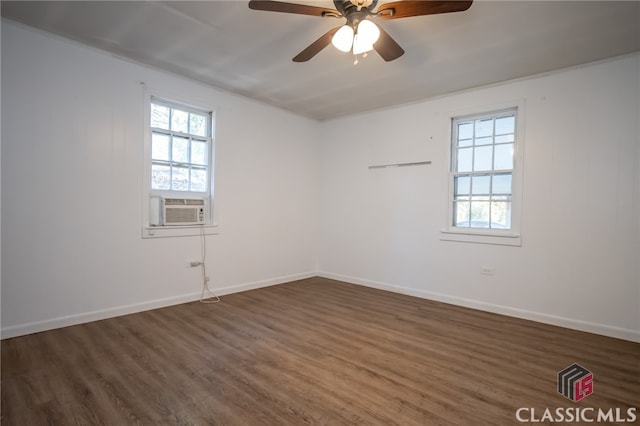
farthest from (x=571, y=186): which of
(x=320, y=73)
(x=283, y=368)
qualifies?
(x=283, y=368)

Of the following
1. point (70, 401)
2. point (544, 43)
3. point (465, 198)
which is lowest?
point (70, 401)

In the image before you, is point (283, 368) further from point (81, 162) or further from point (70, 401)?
point (81, 162)

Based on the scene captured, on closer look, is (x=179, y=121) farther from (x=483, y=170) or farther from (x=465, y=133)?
(x=483, y=170)

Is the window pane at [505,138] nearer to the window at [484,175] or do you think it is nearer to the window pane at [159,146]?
the window at [484,175]

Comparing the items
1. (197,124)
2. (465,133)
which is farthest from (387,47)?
(197,124)

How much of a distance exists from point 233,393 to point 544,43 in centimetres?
393

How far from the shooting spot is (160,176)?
385 centimetres

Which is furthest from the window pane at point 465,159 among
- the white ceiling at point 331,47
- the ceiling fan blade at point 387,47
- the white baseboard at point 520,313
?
the ceiling fan blade at point 387,47

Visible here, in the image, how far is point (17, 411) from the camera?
185 cm

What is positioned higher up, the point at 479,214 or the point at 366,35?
the point at 366,35

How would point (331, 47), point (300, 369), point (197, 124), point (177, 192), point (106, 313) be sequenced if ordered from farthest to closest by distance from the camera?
point (197, 124) → point (177, 192) → point (106, 313) → point (331, 47) → point (300, 369)

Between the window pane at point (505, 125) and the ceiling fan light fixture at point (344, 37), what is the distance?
8.26 ft

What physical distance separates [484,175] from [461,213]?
56 cm

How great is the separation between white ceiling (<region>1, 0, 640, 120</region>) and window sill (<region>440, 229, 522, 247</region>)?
1.84 meters
